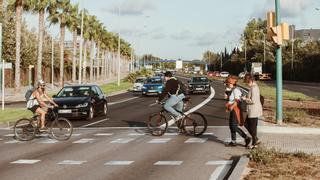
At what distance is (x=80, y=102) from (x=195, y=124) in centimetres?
747

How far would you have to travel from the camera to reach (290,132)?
590 inches

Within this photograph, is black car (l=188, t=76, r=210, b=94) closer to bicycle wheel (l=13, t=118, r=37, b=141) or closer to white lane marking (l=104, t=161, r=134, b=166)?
bicycle wheel (l=13, t=118, r=37, b=141)

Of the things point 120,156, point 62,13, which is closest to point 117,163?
point 120,156

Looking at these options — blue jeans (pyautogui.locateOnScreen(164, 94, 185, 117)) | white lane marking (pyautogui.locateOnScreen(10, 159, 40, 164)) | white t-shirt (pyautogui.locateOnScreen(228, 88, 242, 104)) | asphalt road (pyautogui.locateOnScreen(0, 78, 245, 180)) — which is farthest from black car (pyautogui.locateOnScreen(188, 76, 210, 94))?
white lane marking (pyautogui.locateOnScreen(10, 159, 40, 164))

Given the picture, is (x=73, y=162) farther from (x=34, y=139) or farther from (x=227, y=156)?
(x=34, y=139)

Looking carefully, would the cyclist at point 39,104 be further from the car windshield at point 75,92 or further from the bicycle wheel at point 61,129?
the car windshield at point 75,92

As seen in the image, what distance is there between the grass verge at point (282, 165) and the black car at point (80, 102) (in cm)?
1209

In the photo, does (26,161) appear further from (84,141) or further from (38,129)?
(38,129)

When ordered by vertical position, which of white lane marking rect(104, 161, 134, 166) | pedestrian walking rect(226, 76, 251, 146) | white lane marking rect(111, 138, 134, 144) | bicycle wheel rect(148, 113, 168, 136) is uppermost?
pedestrian walking rect(226, 76, 251, 146)

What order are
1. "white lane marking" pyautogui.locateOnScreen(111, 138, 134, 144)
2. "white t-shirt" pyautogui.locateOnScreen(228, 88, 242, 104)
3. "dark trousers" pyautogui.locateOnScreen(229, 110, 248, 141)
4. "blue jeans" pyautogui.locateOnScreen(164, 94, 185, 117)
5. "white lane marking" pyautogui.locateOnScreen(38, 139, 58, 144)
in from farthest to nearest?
"blue jeans" pyautogui.locateOnScreen(164, 94, 185, 117) → "white lane marking" pyautogui.locateOnScreen(38, 139, 58, 144) → "white lane marking" pyautogui.locateOnScreen(111, 138, 134, 144) → "white t-shirt" pyautogui.locateOnScreen(228, 88, 242, 104) → "dark trousers" pyautogui.locateOnScreen(229, 110, 248, 141)

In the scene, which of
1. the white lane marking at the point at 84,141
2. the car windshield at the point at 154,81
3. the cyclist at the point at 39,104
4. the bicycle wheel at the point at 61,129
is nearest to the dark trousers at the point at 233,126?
the white lane marking at the point at 84,141

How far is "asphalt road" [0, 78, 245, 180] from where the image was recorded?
31.1ft

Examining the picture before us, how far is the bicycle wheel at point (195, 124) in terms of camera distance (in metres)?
15.0

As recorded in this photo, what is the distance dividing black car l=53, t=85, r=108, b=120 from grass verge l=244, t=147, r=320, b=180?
12092 millimetres
